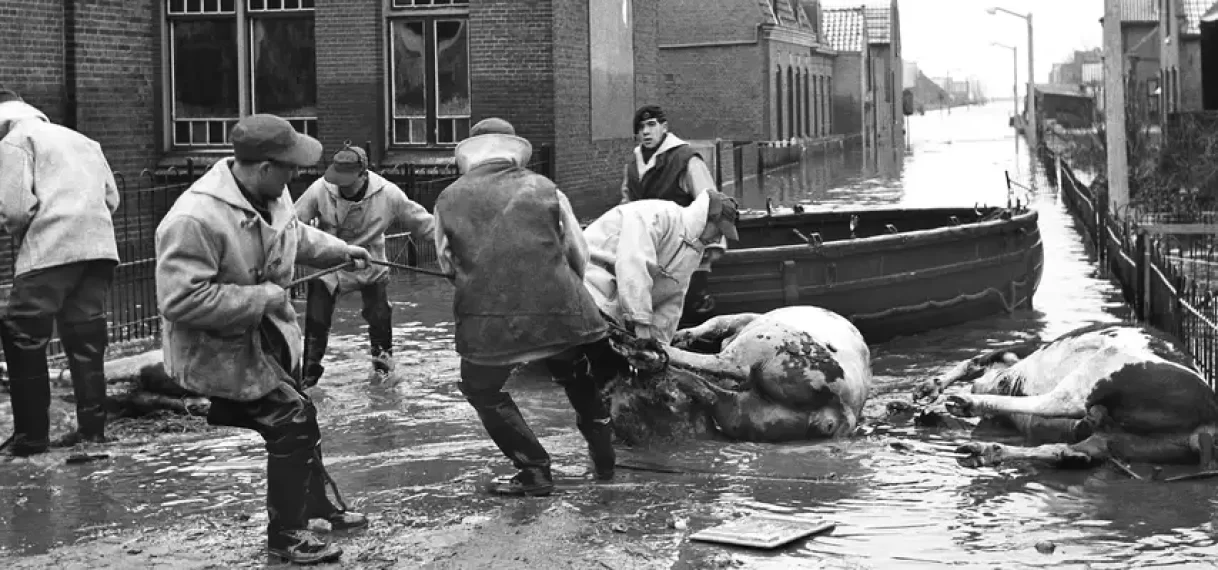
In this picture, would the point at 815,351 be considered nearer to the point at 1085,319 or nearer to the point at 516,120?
the point at 1085,319

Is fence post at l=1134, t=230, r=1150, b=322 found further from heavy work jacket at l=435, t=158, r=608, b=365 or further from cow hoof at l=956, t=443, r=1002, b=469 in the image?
heavy work jacket at l=435, t=158, r=608, b=365

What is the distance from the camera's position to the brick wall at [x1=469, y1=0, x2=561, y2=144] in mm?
23547

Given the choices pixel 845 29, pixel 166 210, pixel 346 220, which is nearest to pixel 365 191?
pixel 346 220

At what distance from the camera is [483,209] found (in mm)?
8016

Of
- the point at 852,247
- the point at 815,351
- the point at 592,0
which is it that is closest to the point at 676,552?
the point at 815,351

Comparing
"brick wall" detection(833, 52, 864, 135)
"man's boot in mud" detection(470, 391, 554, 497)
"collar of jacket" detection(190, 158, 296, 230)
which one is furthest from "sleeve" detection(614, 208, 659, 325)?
"brick wall" detection(833, 52, 864, 135)

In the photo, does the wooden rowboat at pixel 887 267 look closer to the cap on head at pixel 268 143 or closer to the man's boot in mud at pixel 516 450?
the man's boot in mud at pixel 516 450

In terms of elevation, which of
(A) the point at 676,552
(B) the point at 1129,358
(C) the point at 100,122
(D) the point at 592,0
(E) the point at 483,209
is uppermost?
(D) the point at 592,0

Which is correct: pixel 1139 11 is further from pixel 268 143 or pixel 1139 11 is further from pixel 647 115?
pixel 268 143

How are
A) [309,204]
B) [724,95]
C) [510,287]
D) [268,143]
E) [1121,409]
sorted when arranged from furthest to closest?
[724,95] → [309,204] → [1121,409] → [510,287] → [268,143]

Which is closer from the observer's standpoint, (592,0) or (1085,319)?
(1085,319)

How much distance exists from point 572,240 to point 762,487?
1.58 meters

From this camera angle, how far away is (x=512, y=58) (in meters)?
23.7

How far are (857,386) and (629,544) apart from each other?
2.99 metres
